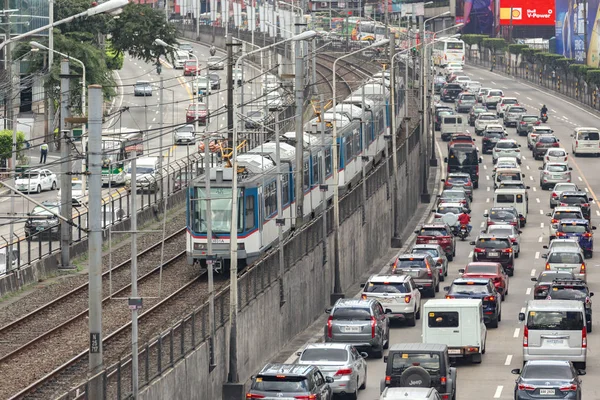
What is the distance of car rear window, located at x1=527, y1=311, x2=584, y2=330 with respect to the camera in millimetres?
40812

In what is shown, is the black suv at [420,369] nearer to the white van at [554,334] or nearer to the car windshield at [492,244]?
the white van at [554,334]

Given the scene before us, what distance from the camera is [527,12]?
7751 inches

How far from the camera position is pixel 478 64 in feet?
618

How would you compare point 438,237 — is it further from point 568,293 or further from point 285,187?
point 568,293

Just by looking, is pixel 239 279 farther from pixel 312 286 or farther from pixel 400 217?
pixel 400 217

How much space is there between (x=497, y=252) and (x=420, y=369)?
86.7ft

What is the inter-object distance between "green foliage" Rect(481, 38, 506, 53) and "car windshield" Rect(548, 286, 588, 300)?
13508 cm

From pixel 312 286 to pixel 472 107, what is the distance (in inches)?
2989

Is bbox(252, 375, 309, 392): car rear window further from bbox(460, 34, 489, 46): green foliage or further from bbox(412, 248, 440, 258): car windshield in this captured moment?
bbox(460, 34, 489, 46): green foliage

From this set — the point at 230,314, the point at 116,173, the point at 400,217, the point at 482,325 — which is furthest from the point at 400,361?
the point at 116,173

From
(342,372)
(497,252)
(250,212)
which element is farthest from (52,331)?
(497,252)

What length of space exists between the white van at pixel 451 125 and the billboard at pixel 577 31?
1716 inches

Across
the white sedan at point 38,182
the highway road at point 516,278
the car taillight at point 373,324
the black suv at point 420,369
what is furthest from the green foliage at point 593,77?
the black suv at point 420,369

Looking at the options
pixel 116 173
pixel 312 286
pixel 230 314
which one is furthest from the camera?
pixel 116 173
